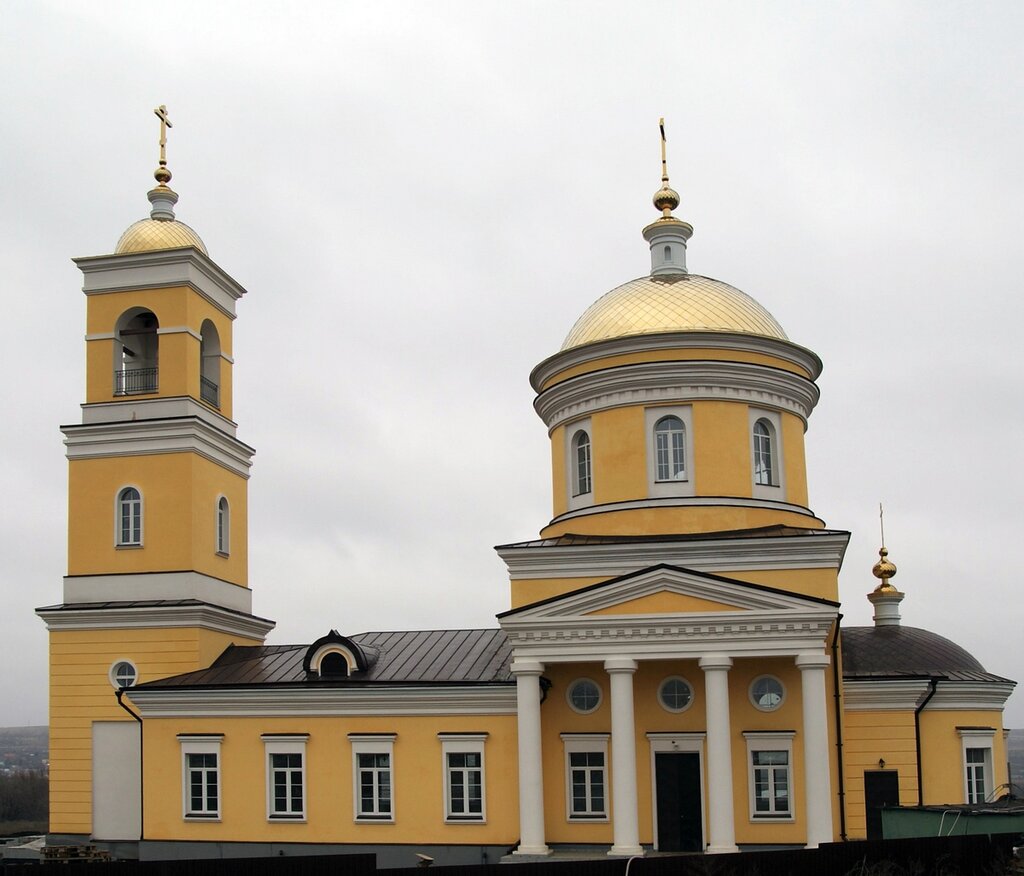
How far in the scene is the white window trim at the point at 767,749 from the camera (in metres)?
23.2

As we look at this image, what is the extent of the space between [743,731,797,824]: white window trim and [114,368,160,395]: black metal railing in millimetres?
14801

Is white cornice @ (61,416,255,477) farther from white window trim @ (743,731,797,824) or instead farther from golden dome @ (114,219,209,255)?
white window trim @ (743,731,797,824)

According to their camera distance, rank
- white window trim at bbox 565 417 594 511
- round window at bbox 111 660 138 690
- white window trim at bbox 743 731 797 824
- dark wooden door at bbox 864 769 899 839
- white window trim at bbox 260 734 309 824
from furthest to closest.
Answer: round window at bbox 111 660 138 690 → white window trim at bbox 565 417 594 511 → white window trim at bbox 260 734 309 824 → dark wooden door at bbox 864 769 899 839 → white window trim at bbox 743 731 797 824

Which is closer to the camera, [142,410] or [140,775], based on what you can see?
[140,775]

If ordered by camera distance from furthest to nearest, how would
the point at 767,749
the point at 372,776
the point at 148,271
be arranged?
the point at 148,271 → the point at 372,776 → the point at 767,749

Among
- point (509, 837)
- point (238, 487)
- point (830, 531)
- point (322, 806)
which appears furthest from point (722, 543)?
point (238, 487)

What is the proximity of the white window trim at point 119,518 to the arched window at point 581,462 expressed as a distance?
9169 millimetres

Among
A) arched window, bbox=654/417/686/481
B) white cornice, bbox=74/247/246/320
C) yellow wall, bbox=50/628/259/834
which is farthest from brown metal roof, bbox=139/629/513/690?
white cornice, bbox=74/247/246/320

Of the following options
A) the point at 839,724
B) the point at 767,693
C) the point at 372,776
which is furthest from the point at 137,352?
the point at 839,724

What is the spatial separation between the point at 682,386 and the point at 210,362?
36.8 feet

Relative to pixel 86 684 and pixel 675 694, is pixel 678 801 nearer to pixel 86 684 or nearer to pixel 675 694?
pixel 675 694

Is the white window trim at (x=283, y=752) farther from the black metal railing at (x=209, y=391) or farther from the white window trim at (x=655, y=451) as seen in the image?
the white window trim at (x=655, y=451)

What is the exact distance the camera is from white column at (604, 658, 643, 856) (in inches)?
879

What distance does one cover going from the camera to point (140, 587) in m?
28.1
